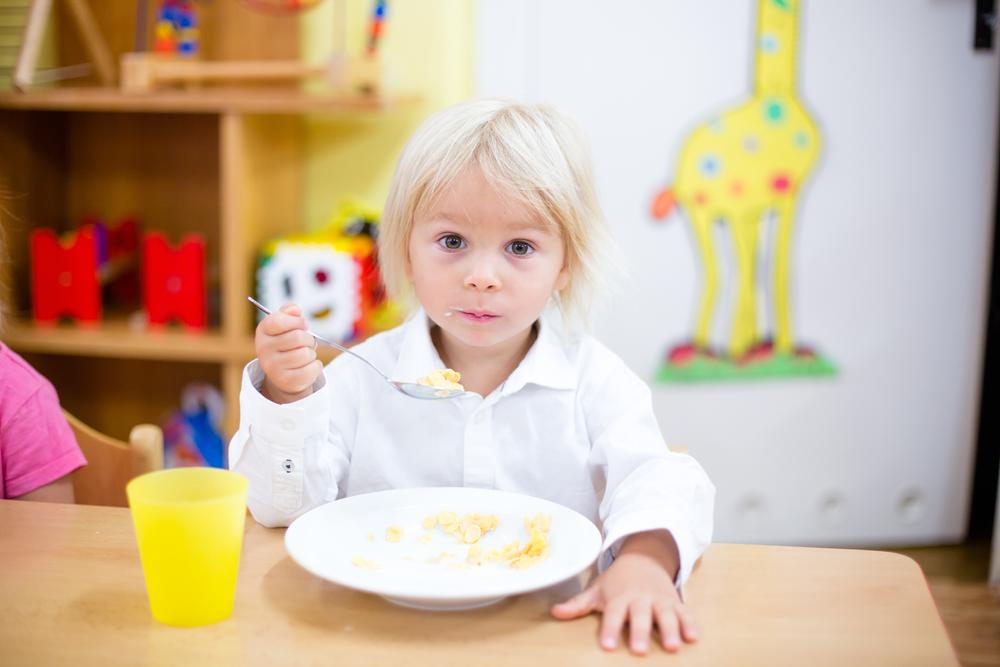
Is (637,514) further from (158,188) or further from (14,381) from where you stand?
(158,188)

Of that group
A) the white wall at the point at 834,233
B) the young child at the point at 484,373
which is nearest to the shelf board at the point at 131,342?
the white wall at the point at 834,233

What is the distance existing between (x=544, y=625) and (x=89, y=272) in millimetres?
1665

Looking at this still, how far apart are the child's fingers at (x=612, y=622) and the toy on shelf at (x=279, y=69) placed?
1.43 m

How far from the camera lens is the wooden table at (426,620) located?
0.67 metres

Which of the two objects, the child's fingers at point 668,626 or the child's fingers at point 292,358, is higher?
the child's fingers at point 292,358

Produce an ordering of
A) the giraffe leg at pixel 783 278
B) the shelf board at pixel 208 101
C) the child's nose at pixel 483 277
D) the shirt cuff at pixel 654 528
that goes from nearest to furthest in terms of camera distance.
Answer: the shirt cuff at pixel 654 528
the child's nose at pixel 483 277
the shelf board at pixel 208 101
the giraffe leg at pixel 783 278

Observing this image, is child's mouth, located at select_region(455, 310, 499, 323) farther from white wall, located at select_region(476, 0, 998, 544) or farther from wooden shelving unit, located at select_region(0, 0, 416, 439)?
white wall, located at select_region(476, 0, 998, 544)

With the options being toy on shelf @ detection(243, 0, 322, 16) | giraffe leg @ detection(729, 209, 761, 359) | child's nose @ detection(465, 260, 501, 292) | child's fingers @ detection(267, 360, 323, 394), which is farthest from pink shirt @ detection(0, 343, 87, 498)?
giraffe leg @ detection(729, 209, 761, 359)

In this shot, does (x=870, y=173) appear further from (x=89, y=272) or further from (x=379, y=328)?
(x=89, y=272)

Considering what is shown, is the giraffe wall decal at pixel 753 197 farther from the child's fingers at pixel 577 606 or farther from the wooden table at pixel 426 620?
the child's fingers at pixel 577 606

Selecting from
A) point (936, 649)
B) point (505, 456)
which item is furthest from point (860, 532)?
point (936, 649)

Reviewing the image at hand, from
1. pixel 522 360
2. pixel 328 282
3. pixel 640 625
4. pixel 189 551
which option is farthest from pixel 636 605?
pixel 328 282

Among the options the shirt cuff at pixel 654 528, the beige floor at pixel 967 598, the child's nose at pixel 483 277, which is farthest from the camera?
the beige floor at pixel 967 598

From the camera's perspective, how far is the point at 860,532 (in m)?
2.26
